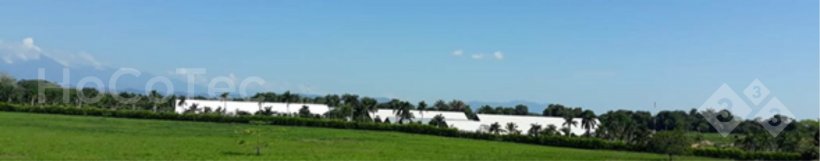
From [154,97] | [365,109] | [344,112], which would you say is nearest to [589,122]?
[365,109]

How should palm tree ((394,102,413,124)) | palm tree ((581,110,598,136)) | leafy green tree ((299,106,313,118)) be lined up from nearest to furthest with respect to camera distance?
palm tree ((581,110,598,136)) → palm tree ((394,102,413,124)) → leafy green tree ((299,106,313,118))

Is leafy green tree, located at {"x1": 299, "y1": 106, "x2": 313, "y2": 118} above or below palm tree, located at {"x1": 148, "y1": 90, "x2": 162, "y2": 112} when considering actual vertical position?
below

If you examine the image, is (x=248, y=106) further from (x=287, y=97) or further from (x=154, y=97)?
(x=154, y=97)

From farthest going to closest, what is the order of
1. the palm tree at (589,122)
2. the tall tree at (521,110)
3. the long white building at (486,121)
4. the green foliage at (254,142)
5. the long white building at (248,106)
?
the tall tree at (521,110), the long white building at (248,106), the long white building at (486,121), the palm tree at (589,122), the green foliage at (254,142)

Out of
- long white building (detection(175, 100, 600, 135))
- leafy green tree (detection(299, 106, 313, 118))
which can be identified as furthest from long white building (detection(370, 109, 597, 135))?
leafy green tree (detection(299, 106, 313, 118))

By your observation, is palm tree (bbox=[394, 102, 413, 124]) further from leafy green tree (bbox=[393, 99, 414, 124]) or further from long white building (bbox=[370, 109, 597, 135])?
long white building (bbox=[370, 109, 597, 135])

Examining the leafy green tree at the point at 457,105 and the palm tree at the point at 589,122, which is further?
the leafy green tree at the point at 457,105

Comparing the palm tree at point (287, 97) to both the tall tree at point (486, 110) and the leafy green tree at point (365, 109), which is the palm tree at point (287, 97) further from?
the tall tree at point (486, 110)

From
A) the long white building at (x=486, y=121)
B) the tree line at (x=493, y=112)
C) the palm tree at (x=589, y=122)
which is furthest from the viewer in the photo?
the long white building at (x=486, y=121)

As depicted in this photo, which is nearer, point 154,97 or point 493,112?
point 154,97

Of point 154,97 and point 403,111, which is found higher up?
point 154,97

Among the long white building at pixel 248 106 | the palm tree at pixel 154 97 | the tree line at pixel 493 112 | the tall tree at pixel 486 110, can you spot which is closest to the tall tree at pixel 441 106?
the tree line at pixel 493 112

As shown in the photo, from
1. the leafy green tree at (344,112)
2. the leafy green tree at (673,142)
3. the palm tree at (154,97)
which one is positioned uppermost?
the palm tree at (154,97)

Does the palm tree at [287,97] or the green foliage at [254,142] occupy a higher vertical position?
the palm tree at [287,97]
